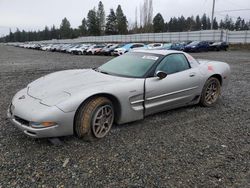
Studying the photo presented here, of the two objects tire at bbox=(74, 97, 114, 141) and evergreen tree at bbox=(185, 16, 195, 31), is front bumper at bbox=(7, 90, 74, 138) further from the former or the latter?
evergreen tree at bbox=(185, 16, 195, 31)

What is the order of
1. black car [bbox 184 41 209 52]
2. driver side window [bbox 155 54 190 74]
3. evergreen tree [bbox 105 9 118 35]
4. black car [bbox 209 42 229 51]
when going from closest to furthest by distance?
1. driver side window [bbox 155 54 190 74]
2. black car [bbox 184 41 209 52]
3. black car [bbox 209 42 229 51]
4. evergreen tree [bbox 105 9 118 35]

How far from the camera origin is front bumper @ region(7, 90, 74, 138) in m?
3.14

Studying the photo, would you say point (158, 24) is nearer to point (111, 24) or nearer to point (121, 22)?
point (121, 22)

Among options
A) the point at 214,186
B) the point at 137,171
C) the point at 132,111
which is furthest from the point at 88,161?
the point at 214,186

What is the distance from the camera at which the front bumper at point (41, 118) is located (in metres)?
3.14

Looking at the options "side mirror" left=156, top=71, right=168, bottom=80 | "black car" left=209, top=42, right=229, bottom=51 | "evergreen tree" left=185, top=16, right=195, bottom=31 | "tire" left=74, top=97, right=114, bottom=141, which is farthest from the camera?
"evergreen tree" left=185, top=16, right=195, bottom=31

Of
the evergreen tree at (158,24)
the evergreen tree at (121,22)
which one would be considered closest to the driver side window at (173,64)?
the evergreen tree at (158,24)

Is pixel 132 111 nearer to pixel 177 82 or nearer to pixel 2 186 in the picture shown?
pixel 177 82

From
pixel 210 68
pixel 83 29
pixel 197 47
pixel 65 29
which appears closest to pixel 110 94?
pixel 210 68

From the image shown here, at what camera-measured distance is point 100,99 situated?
3.57 m

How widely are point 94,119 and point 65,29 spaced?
11438cm

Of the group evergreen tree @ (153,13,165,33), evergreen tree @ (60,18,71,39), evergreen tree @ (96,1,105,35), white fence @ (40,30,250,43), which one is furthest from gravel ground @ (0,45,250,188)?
evergreen tree @ (60,18,71,39)

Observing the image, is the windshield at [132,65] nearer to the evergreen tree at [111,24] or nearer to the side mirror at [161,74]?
the side mirror at [161,74]

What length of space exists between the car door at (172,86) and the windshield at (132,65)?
192 millimetres
